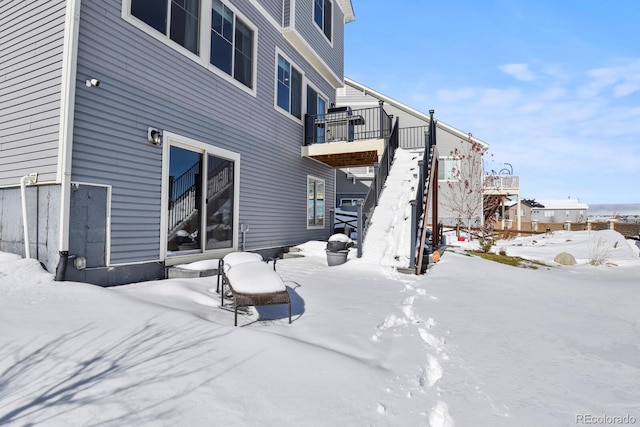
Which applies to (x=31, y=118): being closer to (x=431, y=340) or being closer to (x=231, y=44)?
(x=231, y=44)

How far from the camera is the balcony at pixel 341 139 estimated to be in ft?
32.2

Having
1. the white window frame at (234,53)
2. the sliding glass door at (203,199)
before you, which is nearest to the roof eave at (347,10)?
the white window frame at (234,53)

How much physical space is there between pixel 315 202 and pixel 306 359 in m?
9.31

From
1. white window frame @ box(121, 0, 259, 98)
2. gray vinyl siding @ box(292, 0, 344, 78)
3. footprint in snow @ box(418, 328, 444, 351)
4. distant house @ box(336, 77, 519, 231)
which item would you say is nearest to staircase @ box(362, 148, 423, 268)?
footprint in snow @ box(418, 328, 444, 351)

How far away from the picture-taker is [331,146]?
9.99m

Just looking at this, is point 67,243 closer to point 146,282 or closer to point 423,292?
point 146,282

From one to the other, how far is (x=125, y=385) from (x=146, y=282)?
331cm

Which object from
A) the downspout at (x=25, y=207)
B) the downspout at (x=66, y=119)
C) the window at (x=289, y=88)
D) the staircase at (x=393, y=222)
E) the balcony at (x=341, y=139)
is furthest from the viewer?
the balcony at (x=341, y=139)

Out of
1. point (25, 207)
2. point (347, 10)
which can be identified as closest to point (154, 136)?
point (25, 207)

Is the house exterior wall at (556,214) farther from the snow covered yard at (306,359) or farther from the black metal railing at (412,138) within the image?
the snow covered yard at (306,359)

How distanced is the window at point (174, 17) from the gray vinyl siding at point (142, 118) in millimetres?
319

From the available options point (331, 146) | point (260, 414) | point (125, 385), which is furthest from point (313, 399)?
point (331, 146)

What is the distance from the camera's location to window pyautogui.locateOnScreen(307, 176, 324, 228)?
11211mm

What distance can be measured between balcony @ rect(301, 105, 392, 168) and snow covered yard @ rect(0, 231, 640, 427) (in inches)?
239
